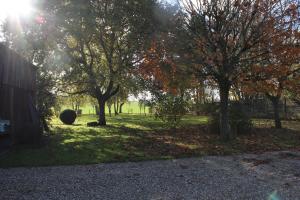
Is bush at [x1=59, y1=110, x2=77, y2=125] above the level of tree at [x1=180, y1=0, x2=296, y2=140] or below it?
below

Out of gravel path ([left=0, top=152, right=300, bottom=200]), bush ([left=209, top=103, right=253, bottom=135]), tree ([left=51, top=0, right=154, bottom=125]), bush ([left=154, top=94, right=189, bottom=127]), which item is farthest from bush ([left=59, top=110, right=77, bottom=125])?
gravel path ([left=0, top=152, right=300, bottom=200])

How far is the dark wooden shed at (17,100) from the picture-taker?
1320 centimetres

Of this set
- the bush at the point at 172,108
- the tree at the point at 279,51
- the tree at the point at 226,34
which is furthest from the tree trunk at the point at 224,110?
the bush at the point at 172,108

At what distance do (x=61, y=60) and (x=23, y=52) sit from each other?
4.55 meters

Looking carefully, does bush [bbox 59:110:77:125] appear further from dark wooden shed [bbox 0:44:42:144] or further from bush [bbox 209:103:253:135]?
bush [bbox 209:103:253:135]

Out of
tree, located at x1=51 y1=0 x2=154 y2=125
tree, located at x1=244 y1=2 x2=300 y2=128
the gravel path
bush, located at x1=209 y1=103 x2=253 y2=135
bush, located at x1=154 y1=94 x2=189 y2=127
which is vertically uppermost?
tree, located at x1=51 y1=0 x2=154 y2=125

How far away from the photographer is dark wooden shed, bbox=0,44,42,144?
13.2 meters

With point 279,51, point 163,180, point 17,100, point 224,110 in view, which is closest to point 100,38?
point 17,100

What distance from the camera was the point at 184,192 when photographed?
716cm

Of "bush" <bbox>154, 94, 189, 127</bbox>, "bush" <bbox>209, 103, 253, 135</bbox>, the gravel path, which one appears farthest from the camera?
"bush" <bbox>154, 94, 189, 127</bbox>

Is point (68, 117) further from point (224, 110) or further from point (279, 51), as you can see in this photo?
point (279, 51)

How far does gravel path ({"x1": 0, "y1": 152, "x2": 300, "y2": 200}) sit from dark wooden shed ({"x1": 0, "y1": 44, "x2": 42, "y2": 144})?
514cm

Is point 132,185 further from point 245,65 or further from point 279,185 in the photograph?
A: point 245,65

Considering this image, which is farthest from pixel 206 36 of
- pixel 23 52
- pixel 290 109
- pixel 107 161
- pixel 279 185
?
pixel 290 109
